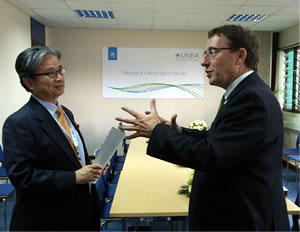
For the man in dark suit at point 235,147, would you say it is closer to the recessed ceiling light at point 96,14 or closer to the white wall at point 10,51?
the white wall at point 10,51

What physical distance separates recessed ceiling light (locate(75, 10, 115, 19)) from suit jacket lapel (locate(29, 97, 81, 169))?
3.92m

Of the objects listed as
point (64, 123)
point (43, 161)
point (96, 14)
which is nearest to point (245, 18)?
point (96, 14)

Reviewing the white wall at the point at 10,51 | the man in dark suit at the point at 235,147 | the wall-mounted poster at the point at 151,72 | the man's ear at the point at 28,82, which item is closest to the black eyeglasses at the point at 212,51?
the man in dark suit at the point at 235,147

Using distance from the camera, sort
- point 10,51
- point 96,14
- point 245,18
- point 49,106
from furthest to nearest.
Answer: point 245,18, point 96,14, point 10,51, point 49,106

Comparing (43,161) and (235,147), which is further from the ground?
(235,147)

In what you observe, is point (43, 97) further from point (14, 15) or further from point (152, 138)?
point (14, 15)

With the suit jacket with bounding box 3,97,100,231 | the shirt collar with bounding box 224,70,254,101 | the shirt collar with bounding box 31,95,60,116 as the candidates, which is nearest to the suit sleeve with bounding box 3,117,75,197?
the suit jacket with bounding box 3,97,100,231

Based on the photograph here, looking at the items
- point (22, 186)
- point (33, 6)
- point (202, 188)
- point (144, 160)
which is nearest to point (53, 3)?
point (33, 6)

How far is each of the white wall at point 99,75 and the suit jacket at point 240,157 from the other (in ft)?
17.1

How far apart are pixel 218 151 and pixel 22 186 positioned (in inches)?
34.9

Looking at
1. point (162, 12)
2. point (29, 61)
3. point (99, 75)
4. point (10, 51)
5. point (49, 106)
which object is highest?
point (162, 12)

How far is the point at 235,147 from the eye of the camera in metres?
0.97

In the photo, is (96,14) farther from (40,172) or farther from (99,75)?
(40,172)

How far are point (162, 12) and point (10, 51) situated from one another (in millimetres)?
2704
